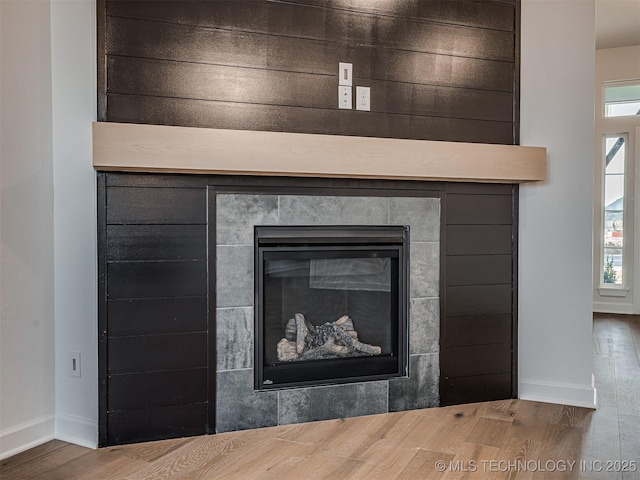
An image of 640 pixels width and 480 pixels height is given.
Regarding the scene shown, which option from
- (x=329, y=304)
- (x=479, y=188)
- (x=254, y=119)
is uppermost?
(x=254, y=119)

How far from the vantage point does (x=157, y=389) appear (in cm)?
228

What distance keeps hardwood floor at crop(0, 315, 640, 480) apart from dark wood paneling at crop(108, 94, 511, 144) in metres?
1.35

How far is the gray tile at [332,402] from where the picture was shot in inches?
97.1

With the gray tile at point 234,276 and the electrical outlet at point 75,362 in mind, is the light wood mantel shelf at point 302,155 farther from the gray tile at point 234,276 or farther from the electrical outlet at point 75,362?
the electrical outlet at point 75,362

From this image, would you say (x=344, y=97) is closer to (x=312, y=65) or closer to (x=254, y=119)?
(x=312, y=65)

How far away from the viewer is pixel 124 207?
222cm

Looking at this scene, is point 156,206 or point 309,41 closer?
point 156,206

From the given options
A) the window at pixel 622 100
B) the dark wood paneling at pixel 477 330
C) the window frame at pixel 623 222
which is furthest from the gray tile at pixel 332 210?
the window at pixel 622 100

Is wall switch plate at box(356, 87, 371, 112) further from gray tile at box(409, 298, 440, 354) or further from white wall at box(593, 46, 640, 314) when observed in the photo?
white wall at box(593, 46, 640, 314)

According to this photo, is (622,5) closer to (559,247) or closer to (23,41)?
(559,247)

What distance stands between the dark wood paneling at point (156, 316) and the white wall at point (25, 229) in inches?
12.8

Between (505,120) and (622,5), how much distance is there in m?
2.82

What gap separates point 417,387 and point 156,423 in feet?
4.08

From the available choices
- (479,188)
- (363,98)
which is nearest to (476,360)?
(479,188)
